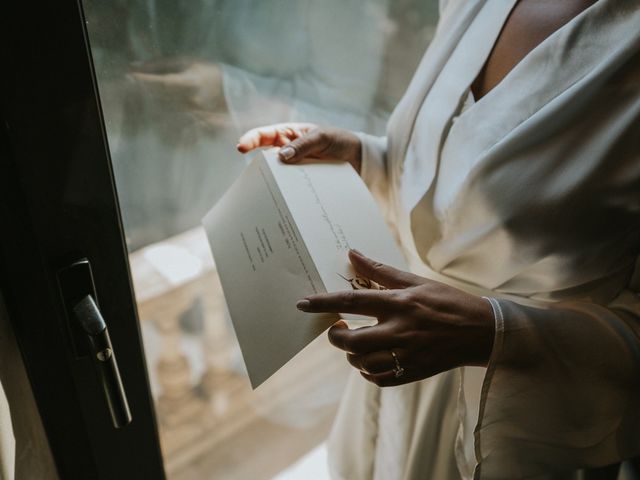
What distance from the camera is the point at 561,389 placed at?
1.90 feet

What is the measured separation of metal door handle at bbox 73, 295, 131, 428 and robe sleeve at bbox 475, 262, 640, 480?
400 mm

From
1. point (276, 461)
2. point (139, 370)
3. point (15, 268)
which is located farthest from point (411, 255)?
point (276, 461)

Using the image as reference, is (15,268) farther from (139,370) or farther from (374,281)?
(374,281)

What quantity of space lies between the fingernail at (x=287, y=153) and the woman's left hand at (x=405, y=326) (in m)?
0.17

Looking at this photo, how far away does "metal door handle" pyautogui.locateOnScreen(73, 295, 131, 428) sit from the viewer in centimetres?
51

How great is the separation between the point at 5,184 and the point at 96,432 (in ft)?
1.10

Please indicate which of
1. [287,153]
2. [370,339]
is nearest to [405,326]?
[370,339]

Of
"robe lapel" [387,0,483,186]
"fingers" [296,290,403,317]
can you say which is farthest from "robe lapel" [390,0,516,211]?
"fingers" [296,290,403,317]

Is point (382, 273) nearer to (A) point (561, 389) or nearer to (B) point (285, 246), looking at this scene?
(B) point (285, 246)

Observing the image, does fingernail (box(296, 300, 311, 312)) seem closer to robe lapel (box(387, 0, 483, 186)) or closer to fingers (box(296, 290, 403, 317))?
fingers (box(296, 290, 403, 317))

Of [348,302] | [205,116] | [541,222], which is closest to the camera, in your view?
[348,302]

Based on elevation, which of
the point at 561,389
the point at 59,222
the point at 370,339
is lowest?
the point at 561,389

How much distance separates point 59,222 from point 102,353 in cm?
14

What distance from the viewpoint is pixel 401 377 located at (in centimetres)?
51
